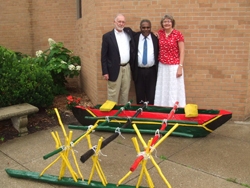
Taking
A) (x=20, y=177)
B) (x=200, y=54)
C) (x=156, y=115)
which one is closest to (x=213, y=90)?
(x=200, y=54)

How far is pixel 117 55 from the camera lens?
483cm

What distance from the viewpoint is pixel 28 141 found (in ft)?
14.4

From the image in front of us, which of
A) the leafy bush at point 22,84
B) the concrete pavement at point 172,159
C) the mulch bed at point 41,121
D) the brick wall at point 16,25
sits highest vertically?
the brick wall at point 16,25

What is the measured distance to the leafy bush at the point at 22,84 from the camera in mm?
4799

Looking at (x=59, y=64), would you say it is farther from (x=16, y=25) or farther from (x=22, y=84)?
(x=16, y=25)

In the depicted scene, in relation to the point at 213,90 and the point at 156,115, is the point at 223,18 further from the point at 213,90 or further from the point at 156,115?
the point at 156,115

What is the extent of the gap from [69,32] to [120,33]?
365 cm

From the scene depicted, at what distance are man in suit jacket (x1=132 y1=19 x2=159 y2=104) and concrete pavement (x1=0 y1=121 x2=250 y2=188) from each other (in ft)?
2.94

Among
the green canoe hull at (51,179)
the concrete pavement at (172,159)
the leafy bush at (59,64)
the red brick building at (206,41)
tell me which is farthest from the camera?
the leafy bush at (59,64)

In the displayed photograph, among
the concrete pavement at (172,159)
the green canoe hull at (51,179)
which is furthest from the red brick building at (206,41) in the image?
the green canoe hull at (51,179)

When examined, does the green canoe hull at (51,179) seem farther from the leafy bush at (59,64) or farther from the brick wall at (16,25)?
the brick wall at (16,25)

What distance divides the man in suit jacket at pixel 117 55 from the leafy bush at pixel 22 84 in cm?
117

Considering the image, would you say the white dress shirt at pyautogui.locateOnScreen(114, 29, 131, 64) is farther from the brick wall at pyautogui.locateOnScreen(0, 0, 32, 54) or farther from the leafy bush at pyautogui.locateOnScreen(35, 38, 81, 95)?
the brick wall at pyautogui.locateOnScreen(0, 0, 32, 54)

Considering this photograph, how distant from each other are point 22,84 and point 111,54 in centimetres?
157
